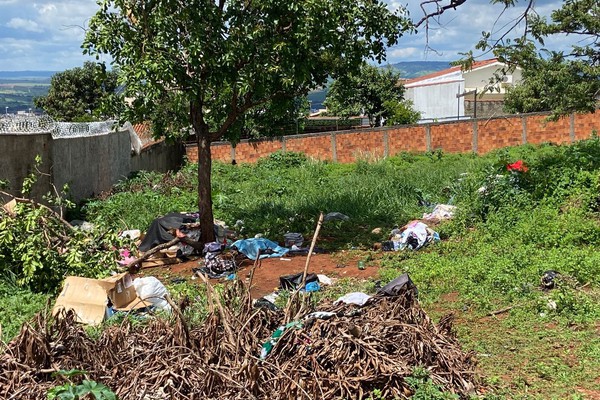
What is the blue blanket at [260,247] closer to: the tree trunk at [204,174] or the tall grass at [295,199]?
the tree trunk at [204,174]

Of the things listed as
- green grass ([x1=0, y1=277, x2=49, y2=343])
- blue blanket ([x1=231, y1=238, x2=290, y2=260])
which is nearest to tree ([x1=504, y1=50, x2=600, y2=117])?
blue blanket ([x1=231, y1=238, x2=290, y2=260])

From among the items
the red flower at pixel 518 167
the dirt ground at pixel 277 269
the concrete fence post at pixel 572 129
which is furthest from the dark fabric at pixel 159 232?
the concrete fence post at pixel 572 129

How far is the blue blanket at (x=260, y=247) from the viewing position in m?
10.2

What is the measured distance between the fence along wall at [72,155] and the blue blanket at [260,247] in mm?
2890

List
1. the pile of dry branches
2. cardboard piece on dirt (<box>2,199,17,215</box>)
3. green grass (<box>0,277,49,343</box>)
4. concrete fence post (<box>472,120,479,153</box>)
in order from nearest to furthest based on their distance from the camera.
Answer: the pile of dry branches < green grass (<box>0,277,49,343</box>) < cardboard piece on dirt (<box>2,199,17,215</box>) < concrete fence post (<box>472,120,479,153</box>)

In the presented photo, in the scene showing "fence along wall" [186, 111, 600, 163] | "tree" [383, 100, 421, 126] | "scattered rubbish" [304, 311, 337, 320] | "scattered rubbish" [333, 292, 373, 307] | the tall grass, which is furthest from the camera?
"tree" [383, 100, 421, 126]

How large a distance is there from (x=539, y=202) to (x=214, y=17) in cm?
608

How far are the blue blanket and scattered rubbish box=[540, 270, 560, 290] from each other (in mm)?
4184

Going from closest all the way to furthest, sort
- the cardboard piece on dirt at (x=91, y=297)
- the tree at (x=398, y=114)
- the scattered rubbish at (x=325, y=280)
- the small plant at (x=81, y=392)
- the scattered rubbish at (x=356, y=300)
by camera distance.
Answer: the small plant at (x=81, y=392) < the scattered rubbish at (x=356, y=300) < the cardboard piece on dirt at (x=91, y=297) < the scattered rubbish at (x=325, y=280) < the tree at (x=398, y=114)

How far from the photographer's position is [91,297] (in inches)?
255

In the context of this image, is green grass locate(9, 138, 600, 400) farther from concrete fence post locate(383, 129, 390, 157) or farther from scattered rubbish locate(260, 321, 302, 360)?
concrete fence post locate(383, 129, 390, 157)

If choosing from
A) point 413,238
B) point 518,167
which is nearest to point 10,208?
point 413,238

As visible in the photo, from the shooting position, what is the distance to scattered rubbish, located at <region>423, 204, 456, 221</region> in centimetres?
1195

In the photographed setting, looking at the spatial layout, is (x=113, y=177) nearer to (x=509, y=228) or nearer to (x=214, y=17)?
(x=214, y=17)
